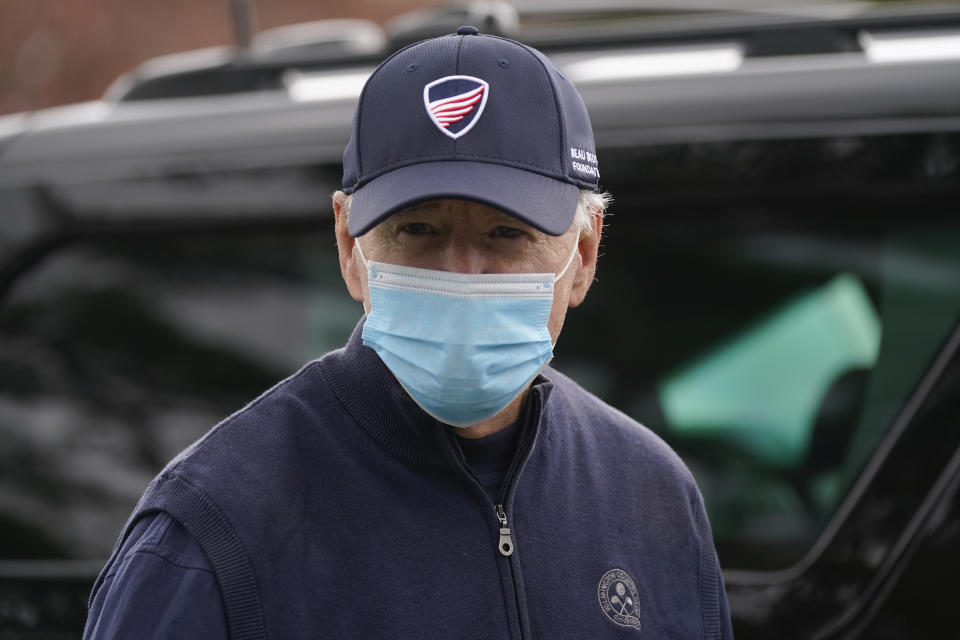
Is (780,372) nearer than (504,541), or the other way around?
(504,541)

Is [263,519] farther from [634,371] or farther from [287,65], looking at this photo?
[287,65]

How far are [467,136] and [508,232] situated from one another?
0.15m

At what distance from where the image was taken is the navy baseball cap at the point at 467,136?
153 centimetres

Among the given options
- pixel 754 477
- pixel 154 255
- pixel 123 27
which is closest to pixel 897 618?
pixel 754 477

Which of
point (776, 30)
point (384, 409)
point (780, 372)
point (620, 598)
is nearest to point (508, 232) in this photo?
point (384, 409)

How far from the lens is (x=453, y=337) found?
155 cm

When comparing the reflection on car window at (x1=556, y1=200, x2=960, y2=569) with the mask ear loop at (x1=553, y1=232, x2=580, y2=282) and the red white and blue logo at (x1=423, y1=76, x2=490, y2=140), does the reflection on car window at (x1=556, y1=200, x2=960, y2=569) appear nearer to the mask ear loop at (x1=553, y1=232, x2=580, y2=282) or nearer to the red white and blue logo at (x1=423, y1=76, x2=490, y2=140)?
the mask ear loop at (x1=553, y1=232, x2=580, y2=282)

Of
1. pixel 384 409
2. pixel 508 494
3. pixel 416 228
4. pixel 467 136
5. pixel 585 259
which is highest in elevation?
pixel 467 136

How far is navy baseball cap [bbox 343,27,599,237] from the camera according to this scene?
153 centimetres

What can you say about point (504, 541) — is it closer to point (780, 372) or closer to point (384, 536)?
point (384, 536)

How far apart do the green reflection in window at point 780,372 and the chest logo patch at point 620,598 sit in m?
0.73

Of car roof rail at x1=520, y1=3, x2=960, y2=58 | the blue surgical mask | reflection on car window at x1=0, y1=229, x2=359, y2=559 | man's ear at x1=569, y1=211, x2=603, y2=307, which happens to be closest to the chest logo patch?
the blue surgical mask

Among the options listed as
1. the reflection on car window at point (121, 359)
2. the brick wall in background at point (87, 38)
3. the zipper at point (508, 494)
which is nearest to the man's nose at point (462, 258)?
the zipper at point (508, 494)

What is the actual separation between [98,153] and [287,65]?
619 mm
